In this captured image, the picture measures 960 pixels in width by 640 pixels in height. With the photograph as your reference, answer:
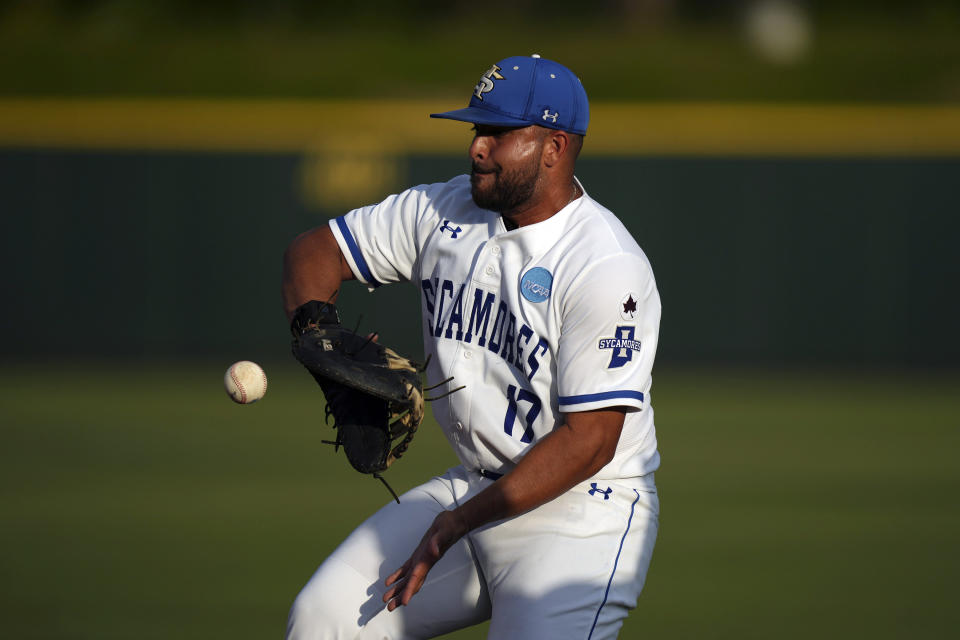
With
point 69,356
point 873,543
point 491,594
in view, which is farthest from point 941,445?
point 69,356

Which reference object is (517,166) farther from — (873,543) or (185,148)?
(185,148)

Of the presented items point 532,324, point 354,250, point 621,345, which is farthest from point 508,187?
point 354,250

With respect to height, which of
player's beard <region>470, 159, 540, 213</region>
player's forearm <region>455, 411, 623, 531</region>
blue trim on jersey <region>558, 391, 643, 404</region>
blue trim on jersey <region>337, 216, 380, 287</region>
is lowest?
player's forearm <region>455, 411, 623, 531</region>

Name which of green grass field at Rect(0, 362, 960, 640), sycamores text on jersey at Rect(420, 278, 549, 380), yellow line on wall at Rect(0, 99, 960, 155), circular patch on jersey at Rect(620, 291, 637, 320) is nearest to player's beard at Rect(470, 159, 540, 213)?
sycamores text on jersey at Rect(420, 278, 549, 380)

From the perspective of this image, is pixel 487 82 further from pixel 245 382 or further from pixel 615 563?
pixel 615 563

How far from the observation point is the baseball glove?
11.3ft

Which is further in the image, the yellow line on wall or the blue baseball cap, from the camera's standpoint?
the yellow line on wall

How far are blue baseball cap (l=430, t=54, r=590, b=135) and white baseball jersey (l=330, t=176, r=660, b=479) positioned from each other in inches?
10.5

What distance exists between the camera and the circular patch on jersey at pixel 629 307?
332 centimetres

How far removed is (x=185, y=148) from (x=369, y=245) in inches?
319

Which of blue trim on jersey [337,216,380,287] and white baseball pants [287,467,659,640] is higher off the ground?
blue trim on jersey [337,216,380,287]

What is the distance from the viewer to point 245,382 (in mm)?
3721

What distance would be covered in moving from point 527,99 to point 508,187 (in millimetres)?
246

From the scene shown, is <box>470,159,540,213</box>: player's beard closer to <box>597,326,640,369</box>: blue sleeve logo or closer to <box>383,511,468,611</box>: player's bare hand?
<box>597,326,640,369</box>: blue sleeve logo
